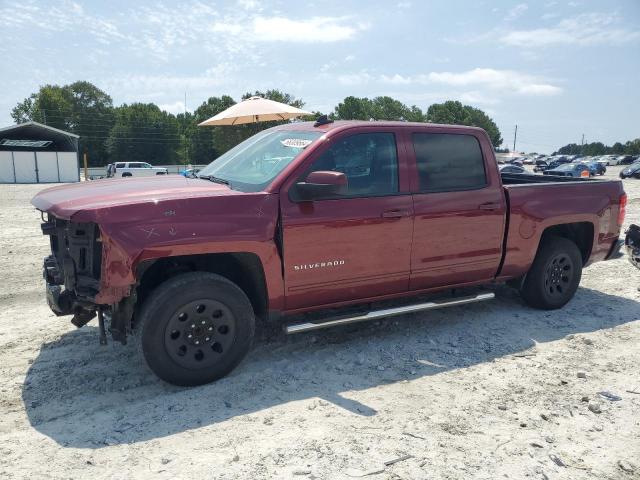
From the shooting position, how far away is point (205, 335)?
3699 mm

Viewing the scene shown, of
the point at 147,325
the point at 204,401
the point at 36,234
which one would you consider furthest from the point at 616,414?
the point at 36,234

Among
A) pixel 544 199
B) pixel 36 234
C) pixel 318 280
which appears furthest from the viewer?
pixel 36 234

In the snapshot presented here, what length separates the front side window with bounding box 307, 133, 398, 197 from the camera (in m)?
4.15

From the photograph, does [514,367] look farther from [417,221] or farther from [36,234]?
[36,234]

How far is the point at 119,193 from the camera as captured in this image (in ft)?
12.1

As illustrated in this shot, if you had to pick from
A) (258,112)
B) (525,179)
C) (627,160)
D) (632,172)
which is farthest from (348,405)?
(627,160)

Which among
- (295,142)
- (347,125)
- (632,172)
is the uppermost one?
(347,125)

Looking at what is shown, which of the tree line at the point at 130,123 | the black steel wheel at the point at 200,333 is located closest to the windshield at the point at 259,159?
the black steel wheel at the point at 200,333

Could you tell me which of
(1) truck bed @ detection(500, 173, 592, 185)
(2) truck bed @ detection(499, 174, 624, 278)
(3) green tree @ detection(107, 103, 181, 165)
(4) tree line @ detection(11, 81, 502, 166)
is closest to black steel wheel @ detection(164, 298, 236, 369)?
(2) truck bed @ detection(499, 174, 624, 278)

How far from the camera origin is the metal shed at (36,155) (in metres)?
39.7

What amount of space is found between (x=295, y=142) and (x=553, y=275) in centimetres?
313

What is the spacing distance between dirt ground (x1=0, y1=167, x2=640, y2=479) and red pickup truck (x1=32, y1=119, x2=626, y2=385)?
361mm

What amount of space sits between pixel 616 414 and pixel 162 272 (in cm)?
331

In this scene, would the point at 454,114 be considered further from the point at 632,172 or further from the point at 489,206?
the point at 489,206
